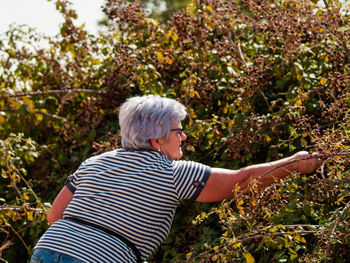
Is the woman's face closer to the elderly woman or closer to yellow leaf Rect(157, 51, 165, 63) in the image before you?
the elderly woman

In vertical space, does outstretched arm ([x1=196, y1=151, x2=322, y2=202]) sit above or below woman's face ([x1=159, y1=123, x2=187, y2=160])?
below

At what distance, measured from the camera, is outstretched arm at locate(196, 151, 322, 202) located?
108 inches

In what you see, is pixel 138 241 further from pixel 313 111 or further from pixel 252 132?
pixel 313 111

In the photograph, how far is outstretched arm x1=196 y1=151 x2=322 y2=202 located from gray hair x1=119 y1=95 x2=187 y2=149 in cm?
33

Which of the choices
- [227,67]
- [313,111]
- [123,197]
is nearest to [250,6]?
[227,67]

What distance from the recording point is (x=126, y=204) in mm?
2670

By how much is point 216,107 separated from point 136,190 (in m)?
2.04

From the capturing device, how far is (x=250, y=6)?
435cm

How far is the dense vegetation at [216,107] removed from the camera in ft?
9.97

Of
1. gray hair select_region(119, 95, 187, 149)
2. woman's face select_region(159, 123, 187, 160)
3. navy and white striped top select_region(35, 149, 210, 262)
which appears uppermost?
gray hair select_region(119, 95, 187, 149)

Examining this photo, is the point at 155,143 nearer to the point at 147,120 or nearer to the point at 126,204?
the point at 147,120

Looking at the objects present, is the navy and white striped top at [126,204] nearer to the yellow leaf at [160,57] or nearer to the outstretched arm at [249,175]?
the outstretched arm at [249,175]

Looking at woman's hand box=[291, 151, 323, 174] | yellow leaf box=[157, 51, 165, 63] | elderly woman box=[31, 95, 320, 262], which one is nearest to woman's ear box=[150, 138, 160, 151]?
elderly woman box=[31, 95, 320, 262]

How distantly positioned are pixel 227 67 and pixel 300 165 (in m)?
1.59
